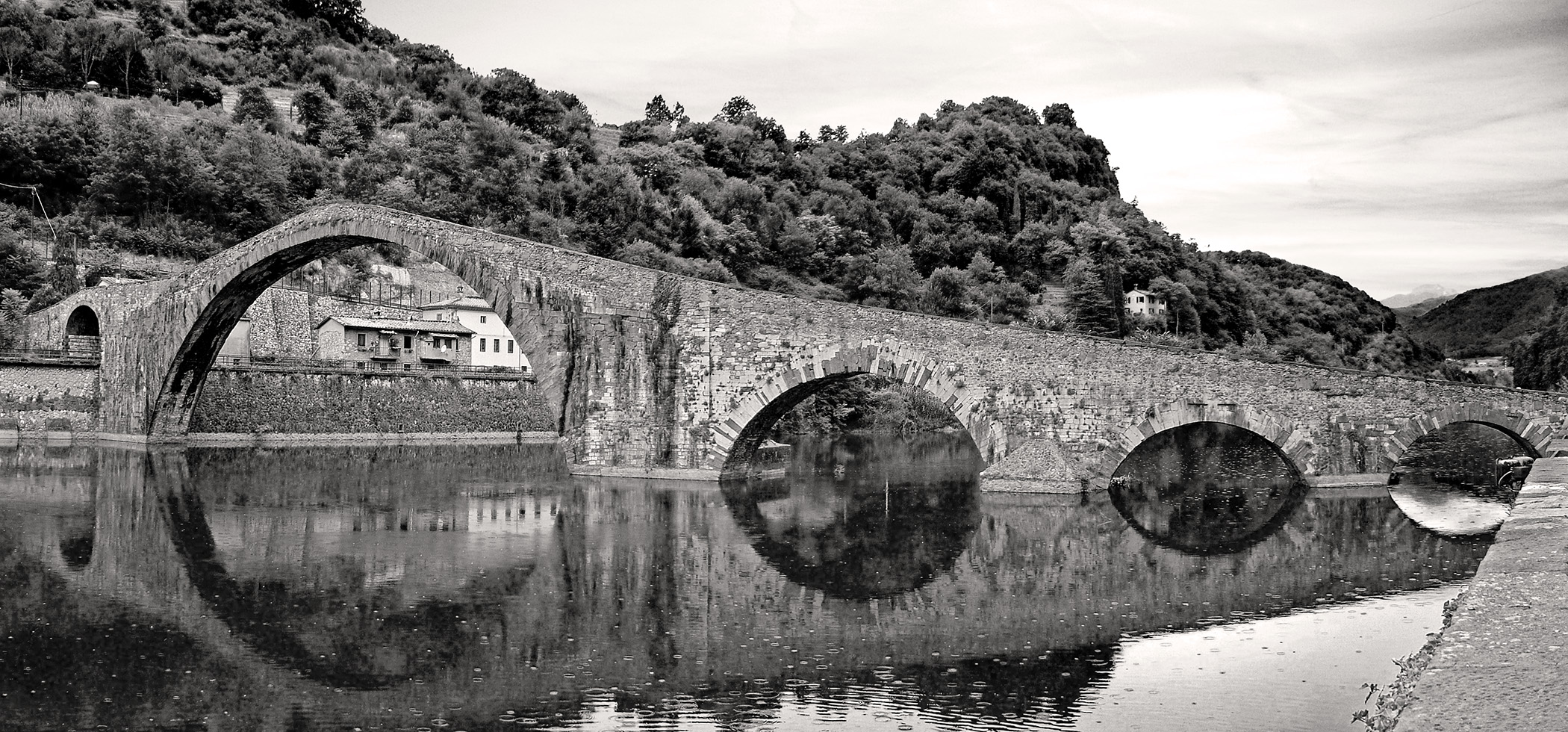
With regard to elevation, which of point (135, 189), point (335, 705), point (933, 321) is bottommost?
point (335, 705)

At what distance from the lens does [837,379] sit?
2444 centimetres

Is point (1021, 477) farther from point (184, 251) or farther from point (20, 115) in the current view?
point (20, 115)

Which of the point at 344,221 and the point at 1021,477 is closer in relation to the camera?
the point at 1021,477

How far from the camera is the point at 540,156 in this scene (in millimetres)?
76062

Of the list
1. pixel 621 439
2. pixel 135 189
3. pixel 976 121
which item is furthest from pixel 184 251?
pixel 976 121

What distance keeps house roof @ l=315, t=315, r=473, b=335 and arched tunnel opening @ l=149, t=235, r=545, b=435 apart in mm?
55

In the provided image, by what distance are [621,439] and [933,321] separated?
7.25m

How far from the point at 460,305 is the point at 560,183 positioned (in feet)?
68.2

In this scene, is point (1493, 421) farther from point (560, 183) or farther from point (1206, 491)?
point (560, 183)

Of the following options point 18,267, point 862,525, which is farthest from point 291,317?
point 862,525

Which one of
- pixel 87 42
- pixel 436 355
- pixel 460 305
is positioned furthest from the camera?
pixel 87 42

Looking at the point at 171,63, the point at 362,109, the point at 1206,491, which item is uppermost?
the point at 171,63

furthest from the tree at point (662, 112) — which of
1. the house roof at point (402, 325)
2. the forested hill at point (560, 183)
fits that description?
the house roof at point (402, 325)

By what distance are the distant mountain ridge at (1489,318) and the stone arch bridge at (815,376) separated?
146 feet
